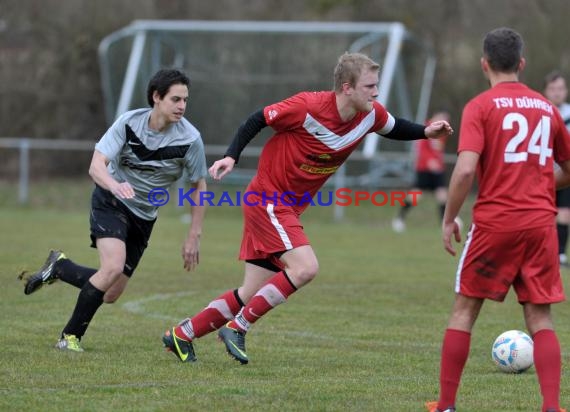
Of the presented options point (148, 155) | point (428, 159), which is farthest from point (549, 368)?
point (428, 159)

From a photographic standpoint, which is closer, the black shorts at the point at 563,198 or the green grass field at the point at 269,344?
the green grass field at the point at 269,344

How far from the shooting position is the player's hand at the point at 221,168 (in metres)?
5.60

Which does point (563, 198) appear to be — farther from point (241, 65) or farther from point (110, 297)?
point (241, 65)

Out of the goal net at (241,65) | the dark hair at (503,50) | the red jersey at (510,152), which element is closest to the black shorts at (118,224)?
the red jersey at (510,152)

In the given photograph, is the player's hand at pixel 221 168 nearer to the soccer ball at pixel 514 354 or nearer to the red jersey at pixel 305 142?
the red jersey at pixel 305 142

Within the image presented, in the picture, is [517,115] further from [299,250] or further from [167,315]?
[167,315]

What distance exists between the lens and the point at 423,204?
2038 centimetres

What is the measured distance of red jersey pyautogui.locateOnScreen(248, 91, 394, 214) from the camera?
6137 mm

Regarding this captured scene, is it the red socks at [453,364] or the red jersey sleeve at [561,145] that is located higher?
the red jersey sleeve at [561,145]

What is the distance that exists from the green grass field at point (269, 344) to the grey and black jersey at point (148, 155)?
1051mm

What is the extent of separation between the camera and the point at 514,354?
6035 millimetres

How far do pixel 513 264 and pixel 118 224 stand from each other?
281 centimetres

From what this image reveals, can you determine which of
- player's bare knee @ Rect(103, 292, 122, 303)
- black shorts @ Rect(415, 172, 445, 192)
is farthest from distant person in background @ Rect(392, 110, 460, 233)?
player's bare knee @ Rect(103, 292, 122, 303)

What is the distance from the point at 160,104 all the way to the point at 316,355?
184 cm
